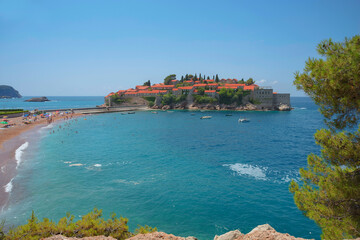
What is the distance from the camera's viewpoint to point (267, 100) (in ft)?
391

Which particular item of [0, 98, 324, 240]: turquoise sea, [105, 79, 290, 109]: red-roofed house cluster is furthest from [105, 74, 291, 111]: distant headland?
[0, 98, 324, 240]: turquoise sea

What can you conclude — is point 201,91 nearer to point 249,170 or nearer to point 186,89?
point 186,89

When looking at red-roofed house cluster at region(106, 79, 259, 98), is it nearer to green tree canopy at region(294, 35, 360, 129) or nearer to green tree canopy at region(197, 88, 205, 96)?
green tree canopy at region(197, 88, 205, 96)

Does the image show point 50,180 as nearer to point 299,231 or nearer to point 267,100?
point 299,231

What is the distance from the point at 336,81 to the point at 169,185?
17247 mm

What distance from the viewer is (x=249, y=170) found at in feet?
83.3

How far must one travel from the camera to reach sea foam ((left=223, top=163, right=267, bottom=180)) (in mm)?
23695

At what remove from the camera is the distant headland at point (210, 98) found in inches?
4688

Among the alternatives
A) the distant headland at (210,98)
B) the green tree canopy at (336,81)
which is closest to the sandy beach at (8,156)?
the green tree canopy at (336,81)

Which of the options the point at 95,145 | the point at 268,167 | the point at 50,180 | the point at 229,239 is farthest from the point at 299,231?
the point at 95,145

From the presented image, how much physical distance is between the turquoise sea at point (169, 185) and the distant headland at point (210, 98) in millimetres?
86789

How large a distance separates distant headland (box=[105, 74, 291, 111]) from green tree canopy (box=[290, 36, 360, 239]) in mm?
115372

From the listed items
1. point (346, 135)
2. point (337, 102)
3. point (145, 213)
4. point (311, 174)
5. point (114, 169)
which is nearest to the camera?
point (337, 102)

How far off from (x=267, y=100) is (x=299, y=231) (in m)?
116
